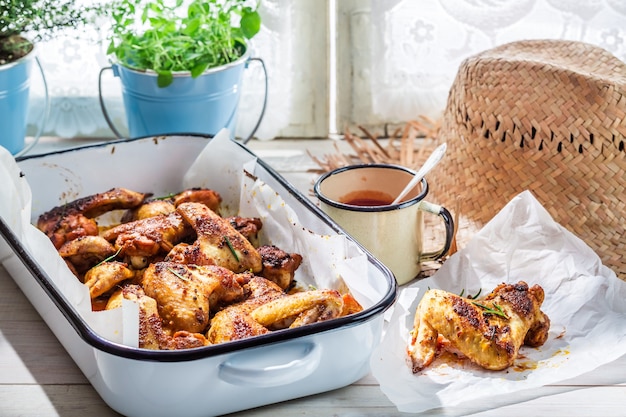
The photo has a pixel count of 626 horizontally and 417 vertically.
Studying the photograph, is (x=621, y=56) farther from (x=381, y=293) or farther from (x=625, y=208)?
(x=381, y=293)

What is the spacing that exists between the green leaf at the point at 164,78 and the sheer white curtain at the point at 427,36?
1.93 ft

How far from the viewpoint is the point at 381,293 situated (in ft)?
4.68

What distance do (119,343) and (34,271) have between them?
260 millimetres

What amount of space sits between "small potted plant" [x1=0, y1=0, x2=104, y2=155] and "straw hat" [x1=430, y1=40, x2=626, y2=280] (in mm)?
900

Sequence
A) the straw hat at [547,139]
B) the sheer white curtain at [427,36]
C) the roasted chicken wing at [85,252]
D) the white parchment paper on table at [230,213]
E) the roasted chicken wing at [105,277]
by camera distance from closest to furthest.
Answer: the white parchment paper on table at [230,213] → the roasted chicken wing at [105,277] → the roasted chicken wing at [85,252] → the straw hat at [547,139] → the sheer white curtain at [427,36]

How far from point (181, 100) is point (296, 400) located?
941 mm

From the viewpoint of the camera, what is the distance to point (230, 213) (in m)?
1.94

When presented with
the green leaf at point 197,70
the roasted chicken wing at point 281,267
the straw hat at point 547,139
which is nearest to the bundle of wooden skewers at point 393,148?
the straw hat at point 547,139

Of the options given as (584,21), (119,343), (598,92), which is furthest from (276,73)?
(119,343)

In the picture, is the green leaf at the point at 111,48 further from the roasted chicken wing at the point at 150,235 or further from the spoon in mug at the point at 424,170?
the spoon in mug at the point at 424,170

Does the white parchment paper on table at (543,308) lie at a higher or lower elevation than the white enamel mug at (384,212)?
lower

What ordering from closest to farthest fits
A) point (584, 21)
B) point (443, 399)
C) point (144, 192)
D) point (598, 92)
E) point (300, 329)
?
point (300, 329) < point (443, 399) < point (598, 92) < point (144, 192) < point (584, 21)

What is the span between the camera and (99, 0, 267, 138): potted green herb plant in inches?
83.5

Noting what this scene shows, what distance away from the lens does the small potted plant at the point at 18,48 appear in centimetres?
206
